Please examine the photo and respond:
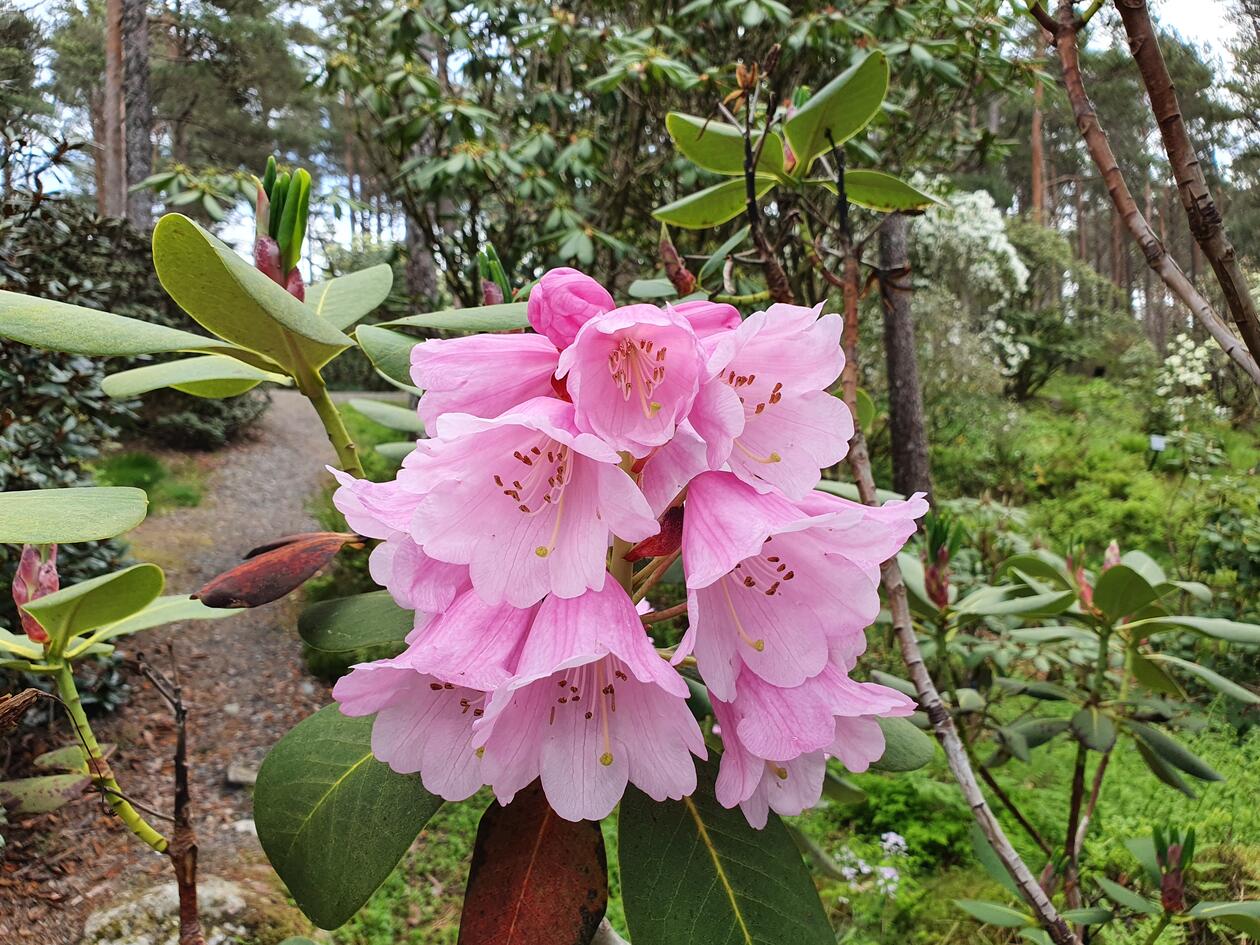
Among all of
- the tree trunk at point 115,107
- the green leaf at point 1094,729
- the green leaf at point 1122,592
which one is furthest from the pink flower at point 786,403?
the tree trunk at point 115,107

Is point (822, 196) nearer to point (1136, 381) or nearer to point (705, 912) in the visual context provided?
point (705, 912)

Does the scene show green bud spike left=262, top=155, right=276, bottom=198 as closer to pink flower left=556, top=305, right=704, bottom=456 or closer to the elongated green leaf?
the elongated green leaf

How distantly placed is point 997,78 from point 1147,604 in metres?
5.03

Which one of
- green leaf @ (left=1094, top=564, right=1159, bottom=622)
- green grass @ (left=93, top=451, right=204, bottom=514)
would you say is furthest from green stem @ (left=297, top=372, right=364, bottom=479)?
green grass @ (left=93, top=451, right=204, bottom=514)

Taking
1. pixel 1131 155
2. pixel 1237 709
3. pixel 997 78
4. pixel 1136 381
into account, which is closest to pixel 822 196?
pixel 997 78

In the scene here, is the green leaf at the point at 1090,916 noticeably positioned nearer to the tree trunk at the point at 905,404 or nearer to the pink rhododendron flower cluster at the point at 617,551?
the pink rhododendron flower cluster at the point at 617,551

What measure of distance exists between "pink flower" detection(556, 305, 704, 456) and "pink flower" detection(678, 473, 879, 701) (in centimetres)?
6

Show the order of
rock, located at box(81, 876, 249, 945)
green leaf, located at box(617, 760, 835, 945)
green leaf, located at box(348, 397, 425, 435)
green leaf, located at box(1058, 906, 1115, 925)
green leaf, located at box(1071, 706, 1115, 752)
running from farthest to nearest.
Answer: rock, located at box(81, 876, 249, 945) < green leaf, located at box(1071, 706, 1115, 752) < green leaf, located at box(1058, 906, 1115, 925) < green leaf, located at box(348, 397, 425, 435) < green leaf, located at box(617, 760, 835, 945)

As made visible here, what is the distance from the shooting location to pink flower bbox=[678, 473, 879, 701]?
493mm

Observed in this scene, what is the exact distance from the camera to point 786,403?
1.83 ft

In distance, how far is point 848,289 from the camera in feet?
3.22

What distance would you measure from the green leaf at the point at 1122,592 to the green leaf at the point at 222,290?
139cm

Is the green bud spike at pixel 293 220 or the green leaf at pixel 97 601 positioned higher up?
the green bud spike at pixel 293 220

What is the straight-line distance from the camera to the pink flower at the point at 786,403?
0.51 m
